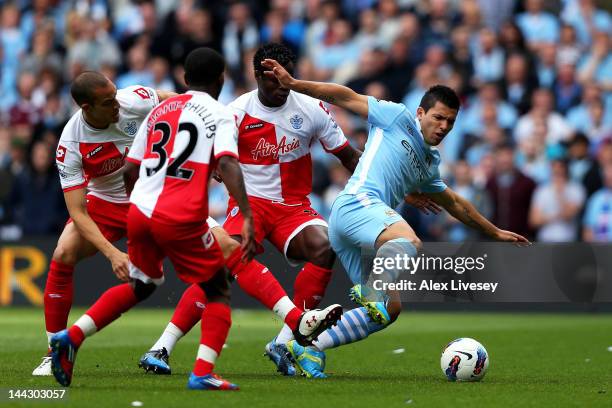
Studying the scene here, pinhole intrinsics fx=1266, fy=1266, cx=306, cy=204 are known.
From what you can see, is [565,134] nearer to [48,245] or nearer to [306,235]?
[48,245]

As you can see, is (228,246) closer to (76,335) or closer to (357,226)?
(357,226)

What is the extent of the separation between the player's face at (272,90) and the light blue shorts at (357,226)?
1072mm

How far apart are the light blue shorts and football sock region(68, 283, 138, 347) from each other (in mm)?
1813

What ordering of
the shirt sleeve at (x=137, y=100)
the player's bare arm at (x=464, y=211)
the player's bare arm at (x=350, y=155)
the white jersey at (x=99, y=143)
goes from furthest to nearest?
the player's bare arm at (x=350, y=155), the player's bare arm at (x=464, y=211), the shirt sleeve at (x=137, y=100), the white jersey at (x=99, y=143)

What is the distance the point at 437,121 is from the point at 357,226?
1076mm

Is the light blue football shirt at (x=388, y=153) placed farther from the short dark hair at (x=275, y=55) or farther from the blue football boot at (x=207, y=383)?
the blue football boot at (x=207, y=383)

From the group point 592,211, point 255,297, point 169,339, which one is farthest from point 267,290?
point 592,211

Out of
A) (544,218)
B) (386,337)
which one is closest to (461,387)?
(386,337)

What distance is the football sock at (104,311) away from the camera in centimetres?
876

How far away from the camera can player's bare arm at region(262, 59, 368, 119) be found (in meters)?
9.69

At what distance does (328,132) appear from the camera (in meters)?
10.7

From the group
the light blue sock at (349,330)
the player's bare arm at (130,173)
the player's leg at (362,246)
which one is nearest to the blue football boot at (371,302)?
the player's leg at (362,246)

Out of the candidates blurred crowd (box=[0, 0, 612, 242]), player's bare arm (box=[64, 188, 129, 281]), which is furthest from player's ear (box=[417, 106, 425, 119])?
blurred crowd (box=[0, 0, 612, 242])

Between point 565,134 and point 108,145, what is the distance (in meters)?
9.78
